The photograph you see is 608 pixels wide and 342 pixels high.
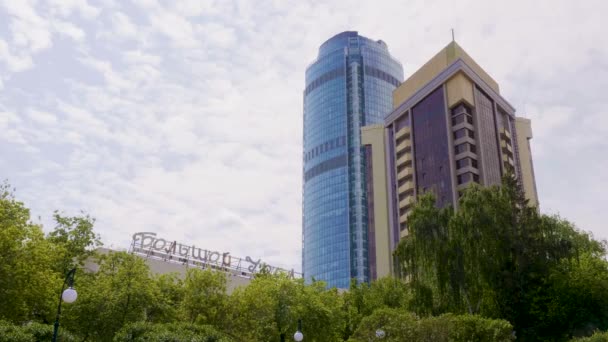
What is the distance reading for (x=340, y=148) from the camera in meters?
181

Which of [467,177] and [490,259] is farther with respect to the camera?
[467,177]

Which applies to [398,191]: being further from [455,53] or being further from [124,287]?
[124,287]

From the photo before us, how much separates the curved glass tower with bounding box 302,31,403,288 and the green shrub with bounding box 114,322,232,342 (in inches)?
5270

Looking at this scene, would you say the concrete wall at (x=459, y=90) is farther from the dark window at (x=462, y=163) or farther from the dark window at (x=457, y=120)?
the dark window at (x=462, y=163)

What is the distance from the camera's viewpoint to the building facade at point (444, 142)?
3851 inches

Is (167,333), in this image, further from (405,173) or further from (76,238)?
(405,173)

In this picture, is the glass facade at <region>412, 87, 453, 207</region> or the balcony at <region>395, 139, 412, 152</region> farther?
the balcony at <region>395, 139, 412, 152</region>

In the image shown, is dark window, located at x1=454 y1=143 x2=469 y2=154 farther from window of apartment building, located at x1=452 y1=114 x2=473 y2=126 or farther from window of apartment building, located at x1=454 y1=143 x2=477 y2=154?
window of apartment building, located at x1=452 y1=114 x2=473 y2=126

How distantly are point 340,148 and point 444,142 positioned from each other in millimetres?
81874

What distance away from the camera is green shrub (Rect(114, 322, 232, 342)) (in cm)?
3027

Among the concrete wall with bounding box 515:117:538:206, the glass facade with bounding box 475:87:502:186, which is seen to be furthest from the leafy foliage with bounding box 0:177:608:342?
the concrete wall with bounding box 515:117:538:206

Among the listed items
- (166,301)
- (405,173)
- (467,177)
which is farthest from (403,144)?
(166,301)

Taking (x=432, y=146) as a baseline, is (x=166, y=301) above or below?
below

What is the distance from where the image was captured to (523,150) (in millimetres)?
116562
